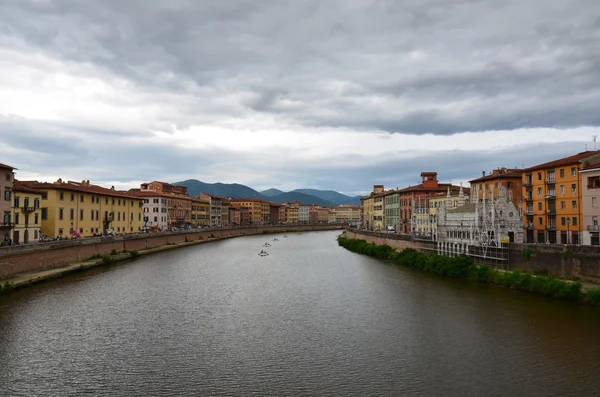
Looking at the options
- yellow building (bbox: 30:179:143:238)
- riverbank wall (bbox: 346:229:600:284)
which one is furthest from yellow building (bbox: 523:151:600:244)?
yellow building (bbox: 30:179:143:238)

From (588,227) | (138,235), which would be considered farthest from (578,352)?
(138,235)

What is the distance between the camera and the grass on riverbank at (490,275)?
110ft

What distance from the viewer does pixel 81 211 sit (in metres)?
68.8

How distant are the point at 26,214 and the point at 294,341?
141 feet

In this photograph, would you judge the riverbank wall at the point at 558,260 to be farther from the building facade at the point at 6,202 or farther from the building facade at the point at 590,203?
the building facade at the point at 6,202

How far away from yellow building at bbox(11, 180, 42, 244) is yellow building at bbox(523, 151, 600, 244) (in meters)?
59.2

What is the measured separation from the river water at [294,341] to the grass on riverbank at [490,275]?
109 cm

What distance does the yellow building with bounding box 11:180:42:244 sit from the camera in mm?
53438

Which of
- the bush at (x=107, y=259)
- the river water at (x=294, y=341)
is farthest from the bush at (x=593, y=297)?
the bush at (x=107, y=259)

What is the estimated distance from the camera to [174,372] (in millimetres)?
21812

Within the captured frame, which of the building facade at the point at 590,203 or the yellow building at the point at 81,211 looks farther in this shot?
the yellow building at the point at 81,211

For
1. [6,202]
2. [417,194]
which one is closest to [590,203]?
[417,194]

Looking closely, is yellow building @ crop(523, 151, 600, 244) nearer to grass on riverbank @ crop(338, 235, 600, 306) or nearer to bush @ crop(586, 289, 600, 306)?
grass on riverbank @ crop(338, 235, 600, 306)

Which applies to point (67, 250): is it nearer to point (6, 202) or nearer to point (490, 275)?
point (6, 202)
